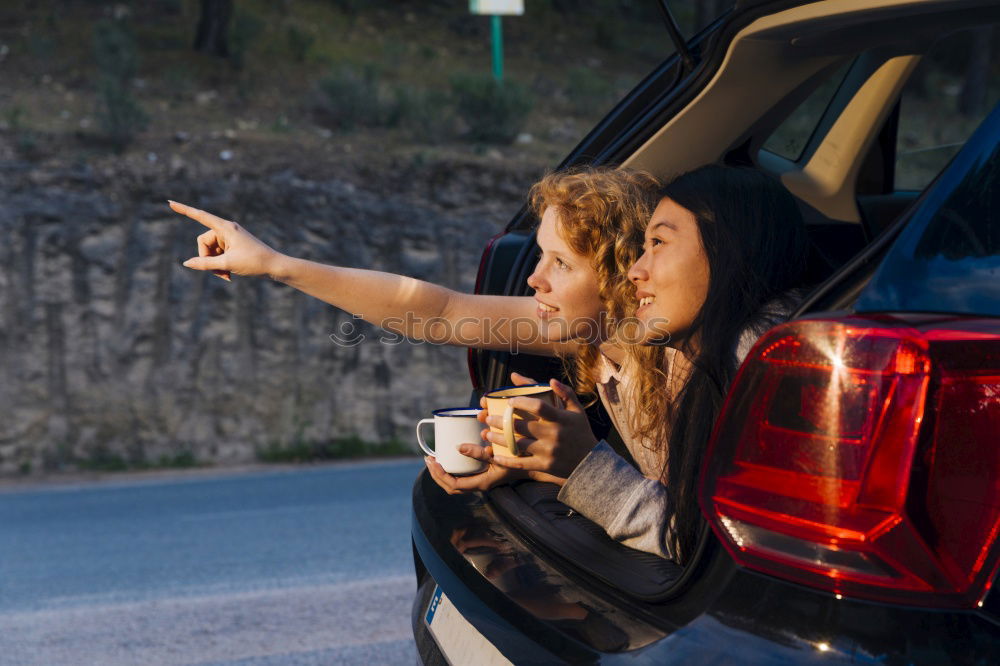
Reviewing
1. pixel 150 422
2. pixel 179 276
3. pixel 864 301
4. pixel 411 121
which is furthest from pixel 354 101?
pixel 864 301

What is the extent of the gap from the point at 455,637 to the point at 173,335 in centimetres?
804

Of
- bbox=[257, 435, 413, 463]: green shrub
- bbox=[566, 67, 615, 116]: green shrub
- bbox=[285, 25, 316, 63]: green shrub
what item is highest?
bbox=[285, 25, 316, 63]: green shrub

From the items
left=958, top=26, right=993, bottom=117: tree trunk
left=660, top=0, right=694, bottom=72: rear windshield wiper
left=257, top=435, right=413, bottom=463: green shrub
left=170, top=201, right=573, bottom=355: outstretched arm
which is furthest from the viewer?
left=958, top=26, right=993, bottom=117: tree trunk

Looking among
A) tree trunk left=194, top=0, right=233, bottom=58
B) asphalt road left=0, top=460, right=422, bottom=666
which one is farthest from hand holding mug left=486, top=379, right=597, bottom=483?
tree trunk left=194, top=0, right=233, bottom=58

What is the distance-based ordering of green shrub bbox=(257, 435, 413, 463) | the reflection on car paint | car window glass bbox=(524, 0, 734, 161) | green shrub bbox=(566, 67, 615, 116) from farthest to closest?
1. green shrub bbox=(566, 67, 615, 116)
2. car window glass bbox=(524, 0, 734, 161)
3. green shrub bbox=(257, 435, 413, 463)
4. the reflection on car paint

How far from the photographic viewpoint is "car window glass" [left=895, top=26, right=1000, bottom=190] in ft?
60.2

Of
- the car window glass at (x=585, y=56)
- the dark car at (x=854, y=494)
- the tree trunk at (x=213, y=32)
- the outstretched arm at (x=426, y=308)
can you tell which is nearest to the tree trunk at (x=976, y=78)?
the car window glass at (x=585, y=56)

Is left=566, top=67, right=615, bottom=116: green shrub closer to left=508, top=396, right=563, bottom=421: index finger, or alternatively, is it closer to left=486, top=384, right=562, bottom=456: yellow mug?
left=486, top=384, right=562, bottom=456: yellow mug

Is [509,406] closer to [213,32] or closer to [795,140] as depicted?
[795,140]

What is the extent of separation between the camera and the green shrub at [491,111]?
554 inches

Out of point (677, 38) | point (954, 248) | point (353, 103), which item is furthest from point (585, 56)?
point (954, 248)

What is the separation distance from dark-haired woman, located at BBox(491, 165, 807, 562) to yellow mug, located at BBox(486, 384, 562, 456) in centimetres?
3

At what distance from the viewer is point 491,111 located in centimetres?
1406

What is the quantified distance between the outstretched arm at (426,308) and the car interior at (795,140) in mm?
112
